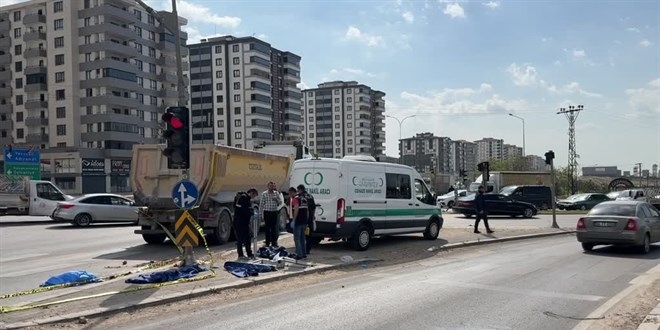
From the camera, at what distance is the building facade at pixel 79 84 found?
7875 cm

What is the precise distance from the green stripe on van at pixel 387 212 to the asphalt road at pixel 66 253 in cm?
380

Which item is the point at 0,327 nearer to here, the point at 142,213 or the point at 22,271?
the point at 22,271

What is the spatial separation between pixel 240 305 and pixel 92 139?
79.3 metres

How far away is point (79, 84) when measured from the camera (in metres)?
81.1

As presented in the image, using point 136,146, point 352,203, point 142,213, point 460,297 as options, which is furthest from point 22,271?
point 460,297

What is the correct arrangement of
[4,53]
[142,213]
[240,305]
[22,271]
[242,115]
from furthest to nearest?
[242,115] → [4,53] → [142,213] → [22,271] → [240,305]

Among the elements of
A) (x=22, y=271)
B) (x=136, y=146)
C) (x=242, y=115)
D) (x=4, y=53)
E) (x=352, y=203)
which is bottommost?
(x=22, y=271)

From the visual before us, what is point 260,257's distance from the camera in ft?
42.2

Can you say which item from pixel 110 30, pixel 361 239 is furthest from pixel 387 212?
pixel 110 30

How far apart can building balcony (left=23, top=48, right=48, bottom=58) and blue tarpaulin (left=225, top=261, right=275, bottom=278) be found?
83874mm

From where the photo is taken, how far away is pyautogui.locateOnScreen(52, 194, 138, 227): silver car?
77.7 feet

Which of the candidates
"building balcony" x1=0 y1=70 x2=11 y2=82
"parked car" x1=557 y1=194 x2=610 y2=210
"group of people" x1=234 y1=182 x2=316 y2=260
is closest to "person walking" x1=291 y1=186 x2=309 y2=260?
"group of people" x1=234 y1=182 x2=316 y2=260

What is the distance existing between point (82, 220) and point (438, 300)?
64.4 feet

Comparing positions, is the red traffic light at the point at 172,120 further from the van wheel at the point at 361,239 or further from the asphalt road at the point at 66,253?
the van wheel at the point at 361,239
